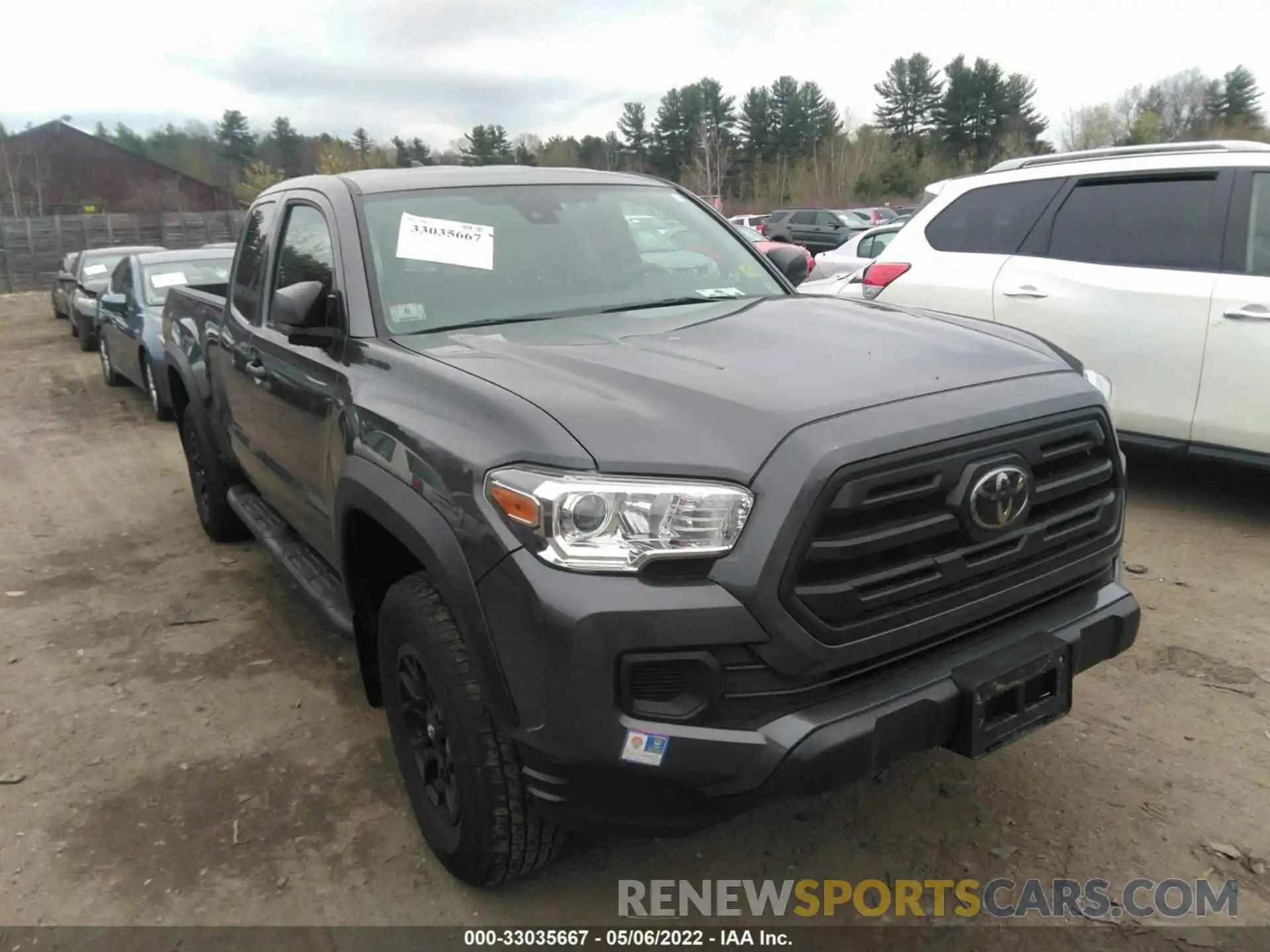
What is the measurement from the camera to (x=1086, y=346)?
5301 millimetres

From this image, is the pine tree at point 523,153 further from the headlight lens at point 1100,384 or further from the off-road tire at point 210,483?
the headlight lens at point 1100,384

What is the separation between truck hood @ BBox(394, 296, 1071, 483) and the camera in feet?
6.71

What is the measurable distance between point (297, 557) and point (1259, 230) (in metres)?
4.81

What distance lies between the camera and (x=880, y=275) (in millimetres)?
6371

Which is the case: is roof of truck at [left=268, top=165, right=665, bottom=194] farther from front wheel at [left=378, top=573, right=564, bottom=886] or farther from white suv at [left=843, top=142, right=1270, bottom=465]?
white suv at [left=843, top=142, right=1270, bottom=465]

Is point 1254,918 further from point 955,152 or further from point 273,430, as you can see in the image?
point 955,152

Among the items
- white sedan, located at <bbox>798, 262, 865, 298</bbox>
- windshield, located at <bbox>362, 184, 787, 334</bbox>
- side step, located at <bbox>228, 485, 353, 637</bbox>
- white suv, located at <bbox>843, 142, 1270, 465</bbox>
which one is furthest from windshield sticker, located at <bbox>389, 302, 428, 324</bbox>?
white sedan, located at <bbox>798, 262, 865, 298</bbox>

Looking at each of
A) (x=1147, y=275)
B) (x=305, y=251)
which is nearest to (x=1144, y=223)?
(x=1147, y=275)

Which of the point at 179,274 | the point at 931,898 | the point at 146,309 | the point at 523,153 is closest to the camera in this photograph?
the point at 931,898

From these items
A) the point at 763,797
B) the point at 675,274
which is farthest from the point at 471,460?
the point at 675,274

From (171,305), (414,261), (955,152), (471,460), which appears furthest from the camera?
(955,152)

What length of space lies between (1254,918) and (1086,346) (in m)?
3.56

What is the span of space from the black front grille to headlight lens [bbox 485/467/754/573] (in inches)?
6.8

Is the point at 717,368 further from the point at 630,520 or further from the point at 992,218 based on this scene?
the point at 992,218
